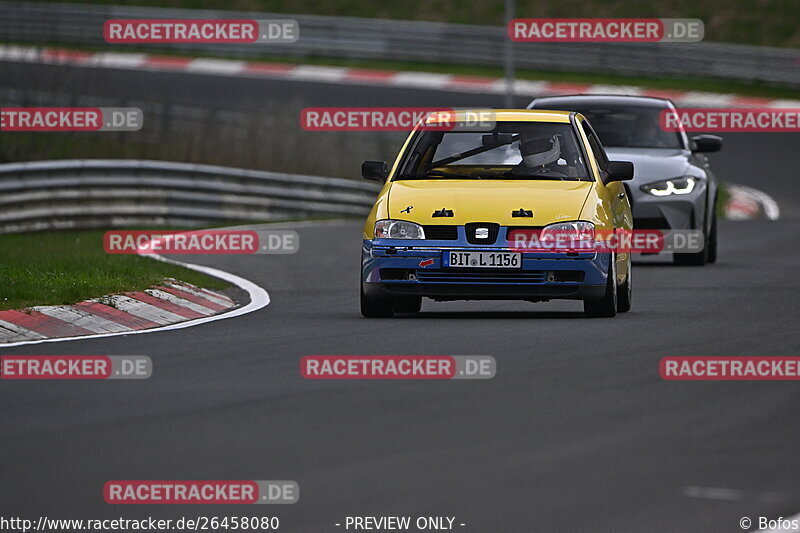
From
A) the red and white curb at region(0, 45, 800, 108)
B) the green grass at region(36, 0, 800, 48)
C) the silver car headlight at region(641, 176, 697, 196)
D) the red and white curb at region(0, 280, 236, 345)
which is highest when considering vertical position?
the green grass at region(36, 0, 800, 48)

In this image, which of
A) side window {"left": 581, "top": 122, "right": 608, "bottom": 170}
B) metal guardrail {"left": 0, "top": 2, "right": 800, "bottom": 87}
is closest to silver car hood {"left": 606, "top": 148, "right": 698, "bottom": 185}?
side window {"left": 581, "top": 122, "right": 608, "bottom": 170}

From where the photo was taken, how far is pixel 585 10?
45562 mm

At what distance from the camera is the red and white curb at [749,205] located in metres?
27.5

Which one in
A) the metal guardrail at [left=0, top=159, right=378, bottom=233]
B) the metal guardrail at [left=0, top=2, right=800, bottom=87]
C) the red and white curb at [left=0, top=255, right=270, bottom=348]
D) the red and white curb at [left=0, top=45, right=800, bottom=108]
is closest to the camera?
the red and white curb at [left=0, top=255, right=270, bottom=348]

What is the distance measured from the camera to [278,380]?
9.14 meters

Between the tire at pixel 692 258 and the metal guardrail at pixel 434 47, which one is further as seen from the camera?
the metal guardrail at pixel 434 47

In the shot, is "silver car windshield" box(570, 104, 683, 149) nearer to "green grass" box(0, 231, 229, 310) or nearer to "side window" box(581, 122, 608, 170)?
"side window" box(581, 122, 608, 170)

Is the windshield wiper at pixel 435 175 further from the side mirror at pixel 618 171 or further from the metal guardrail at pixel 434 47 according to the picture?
the metal guardrail at pixel 434 47

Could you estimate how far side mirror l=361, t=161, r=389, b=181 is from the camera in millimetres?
13048

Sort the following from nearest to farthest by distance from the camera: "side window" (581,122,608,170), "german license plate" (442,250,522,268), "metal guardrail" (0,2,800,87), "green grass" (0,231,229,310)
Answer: "german license plate" (442,250,522,268) < "green grass" (0,231,229,310) < "side window" (581,122,608,170) < "metal guardrail" (0,2,800,87)

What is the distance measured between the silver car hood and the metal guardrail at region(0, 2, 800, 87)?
876 inches

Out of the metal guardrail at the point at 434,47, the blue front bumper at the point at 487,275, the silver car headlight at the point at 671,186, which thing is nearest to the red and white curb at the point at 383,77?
the metal guardrail at the point at 434,47

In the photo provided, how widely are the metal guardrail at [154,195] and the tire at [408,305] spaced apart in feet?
35.1

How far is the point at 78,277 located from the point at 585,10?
3335 centimetres
